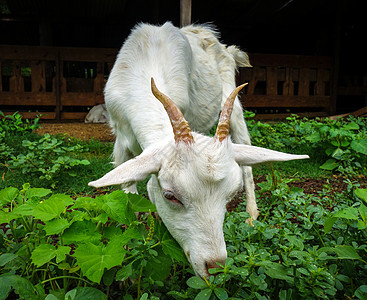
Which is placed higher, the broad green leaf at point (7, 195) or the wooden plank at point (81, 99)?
the broad green leaf at point (7, 195)

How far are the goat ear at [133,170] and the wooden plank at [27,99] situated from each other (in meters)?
7.48

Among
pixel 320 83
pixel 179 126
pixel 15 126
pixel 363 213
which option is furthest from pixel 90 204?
pixel 320 83

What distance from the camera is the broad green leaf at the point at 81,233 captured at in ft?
5.43

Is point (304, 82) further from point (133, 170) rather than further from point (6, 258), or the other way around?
point (6, 258)

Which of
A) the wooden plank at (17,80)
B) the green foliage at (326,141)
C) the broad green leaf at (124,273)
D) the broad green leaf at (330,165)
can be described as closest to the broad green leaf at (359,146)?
the green foliage at (326,141)

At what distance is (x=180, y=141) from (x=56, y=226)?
76 cm

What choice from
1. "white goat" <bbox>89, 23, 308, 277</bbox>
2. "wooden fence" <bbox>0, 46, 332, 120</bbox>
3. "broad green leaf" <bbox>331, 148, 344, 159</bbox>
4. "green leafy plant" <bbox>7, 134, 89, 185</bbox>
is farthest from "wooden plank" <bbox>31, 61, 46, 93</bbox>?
"broad green leaf" <bbox>331, 148, 344, 159</bbox>

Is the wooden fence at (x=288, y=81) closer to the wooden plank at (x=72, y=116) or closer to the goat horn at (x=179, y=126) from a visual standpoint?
the wooden plank at (x=72, y=116)

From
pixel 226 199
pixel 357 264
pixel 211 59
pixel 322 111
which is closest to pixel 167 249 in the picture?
pixel 226 199

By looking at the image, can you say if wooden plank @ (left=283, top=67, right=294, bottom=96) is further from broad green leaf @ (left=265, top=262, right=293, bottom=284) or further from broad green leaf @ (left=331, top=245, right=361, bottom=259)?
broad green leaf @ (left=265, top=262, right=293, bottom=284)

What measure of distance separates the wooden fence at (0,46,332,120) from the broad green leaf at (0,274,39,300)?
6.91 meters

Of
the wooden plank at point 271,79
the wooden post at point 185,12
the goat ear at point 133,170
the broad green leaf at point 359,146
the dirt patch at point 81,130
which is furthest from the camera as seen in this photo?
the wooden plank at point 271,79

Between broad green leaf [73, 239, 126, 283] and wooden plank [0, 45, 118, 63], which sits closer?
broad green leaf [73, 239, 126, 283]

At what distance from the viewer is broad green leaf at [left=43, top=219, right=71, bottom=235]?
1.62m
